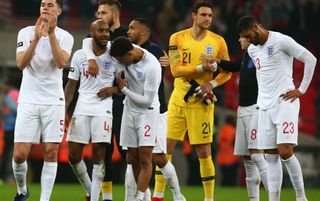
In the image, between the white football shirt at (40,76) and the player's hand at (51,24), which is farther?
the white football shirt at (40,76)

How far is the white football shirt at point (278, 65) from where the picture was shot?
11.8 metres

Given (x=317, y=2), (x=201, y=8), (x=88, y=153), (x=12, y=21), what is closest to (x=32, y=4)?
(x=12, y=21)

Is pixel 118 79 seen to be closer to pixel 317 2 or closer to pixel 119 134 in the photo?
pixel 119 134

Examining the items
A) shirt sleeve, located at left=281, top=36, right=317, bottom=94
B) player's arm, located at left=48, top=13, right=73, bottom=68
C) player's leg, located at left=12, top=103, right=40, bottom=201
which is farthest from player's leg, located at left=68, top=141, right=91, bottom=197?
shirt sleeve, located at left=281, top=36, right=317, bottom=94

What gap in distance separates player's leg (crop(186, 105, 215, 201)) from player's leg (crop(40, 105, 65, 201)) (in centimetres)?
213

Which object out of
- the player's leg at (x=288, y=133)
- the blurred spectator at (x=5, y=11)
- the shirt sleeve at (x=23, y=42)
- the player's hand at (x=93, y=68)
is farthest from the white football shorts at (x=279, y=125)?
the blurred spectator at (x=5, y=11)

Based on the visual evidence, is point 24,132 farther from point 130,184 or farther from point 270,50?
point 270,50

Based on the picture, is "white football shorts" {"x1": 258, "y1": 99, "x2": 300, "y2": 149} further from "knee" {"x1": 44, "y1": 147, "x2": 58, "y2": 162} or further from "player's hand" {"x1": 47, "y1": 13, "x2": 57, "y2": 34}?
"player's hand" {"x1": 47, "y1": 13, "x2": 57, "y2": 34}

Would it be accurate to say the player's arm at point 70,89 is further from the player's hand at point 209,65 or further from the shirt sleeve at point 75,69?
the player's hand at point 209,65

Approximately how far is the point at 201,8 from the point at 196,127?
4.98 feet

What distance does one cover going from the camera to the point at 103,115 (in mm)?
12031

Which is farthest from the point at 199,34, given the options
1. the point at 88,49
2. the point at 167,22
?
the point at 167,22

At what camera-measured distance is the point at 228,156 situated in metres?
20.5

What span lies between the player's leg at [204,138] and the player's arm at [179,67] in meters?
0.45
